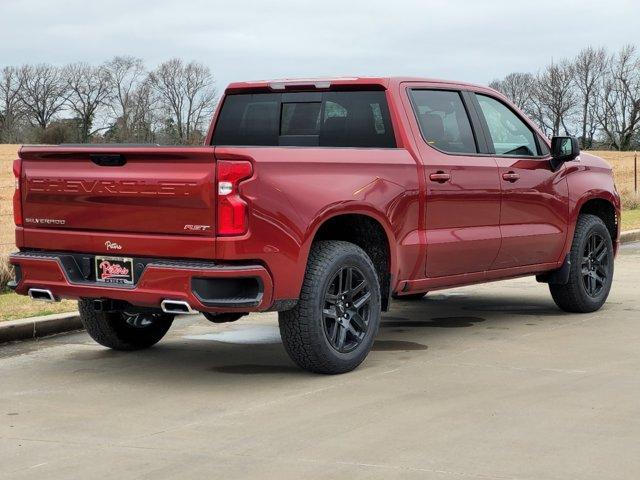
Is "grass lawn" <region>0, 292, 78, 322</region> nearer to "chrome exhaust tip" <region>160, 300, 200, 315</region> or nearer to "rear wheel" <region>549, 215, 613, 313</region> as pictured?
"chrome exhaust tip" <region>160, 300, 200, 315</region>

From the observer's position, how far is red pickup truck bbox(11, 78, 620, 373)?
6418 millimetres

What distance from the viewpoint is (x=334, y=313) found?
275 inches

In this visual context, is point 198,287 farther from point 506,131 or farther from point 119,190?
point 506,131

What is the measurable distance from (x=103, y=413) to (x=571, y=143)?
15.5 feet

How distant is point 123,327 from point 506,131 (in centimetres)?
338

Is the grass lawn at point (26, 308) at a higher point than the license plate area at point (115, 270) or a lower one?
lower

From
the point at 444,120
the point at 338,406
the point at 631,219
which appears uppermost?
the point at 444,120

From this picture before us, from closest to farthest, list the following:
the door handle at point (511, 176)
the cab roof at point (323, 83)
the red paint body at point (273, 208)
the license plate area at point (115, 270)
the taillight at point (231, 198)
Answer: the taillight at point (231, 198) → the red paint body at point (273, 208) → the license plate area at point (115, 270) → the cab roof at point (323, 83) → the door handle at point (511, 176)

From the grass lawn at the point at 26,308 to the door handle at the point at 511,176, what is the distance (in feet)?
12.4

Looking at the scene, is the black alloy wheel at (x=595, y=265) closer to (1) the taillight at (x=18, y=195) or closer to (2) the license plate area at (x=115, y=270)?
(2) the license plate area at (x=115, y=270)

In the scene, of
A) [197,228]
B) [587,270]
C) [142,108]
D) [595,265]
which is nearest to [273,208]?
[197,228]

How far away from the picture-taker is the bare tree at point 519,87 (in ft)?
315

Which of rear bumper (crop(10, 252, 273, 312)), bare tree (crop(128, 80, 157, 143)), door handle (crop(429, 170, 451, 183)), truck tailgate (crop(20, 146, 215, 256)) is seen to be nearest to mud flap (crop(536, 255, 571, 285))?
door handle (crop(429, 170, 451, 183))

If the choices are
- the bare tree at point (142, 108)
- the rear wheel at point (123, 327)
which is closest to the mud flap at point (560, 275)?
the rear wheel at point (123, 327)
